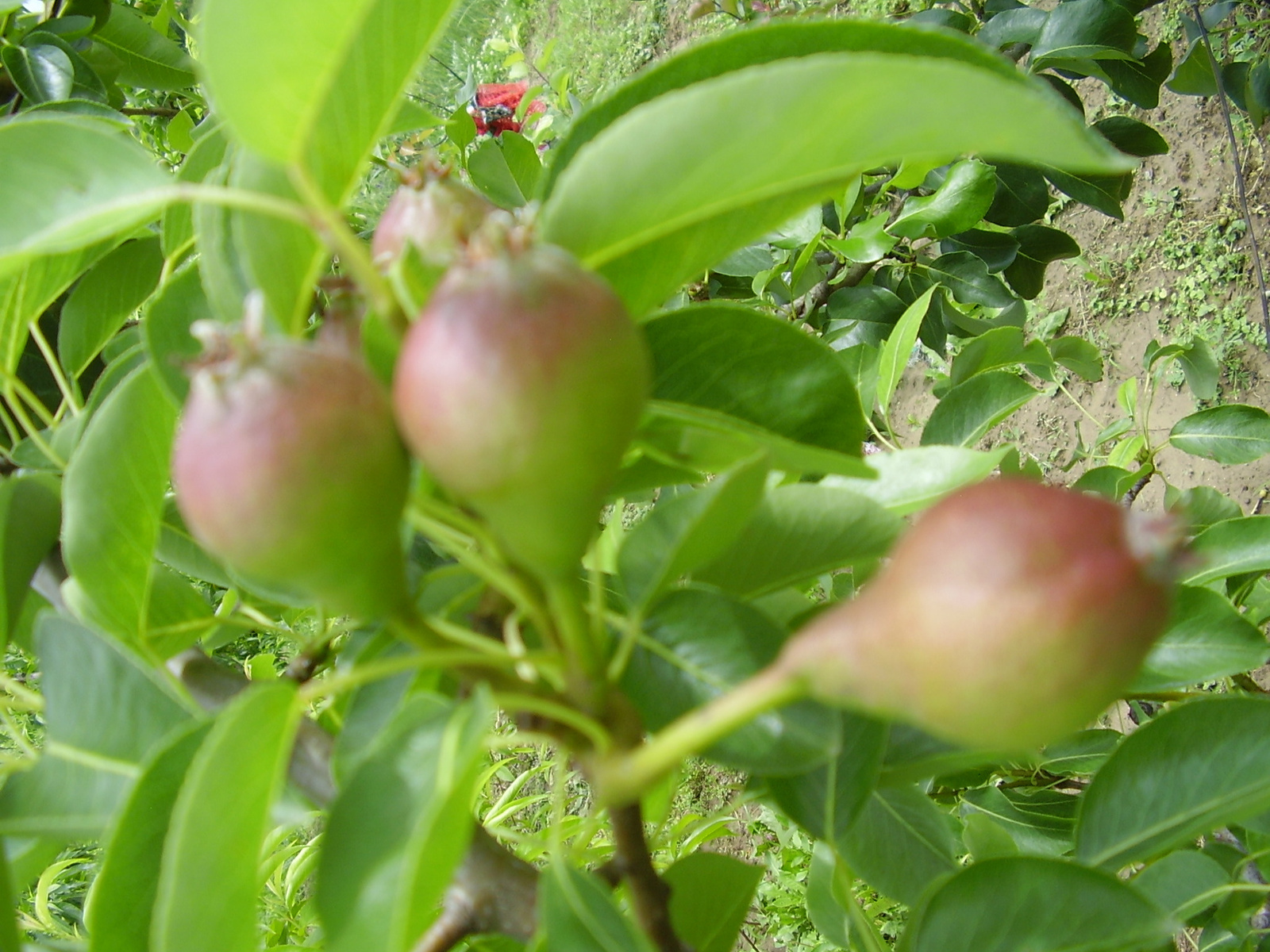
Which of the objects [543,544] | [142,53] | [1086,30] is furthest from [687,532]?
[142,53]

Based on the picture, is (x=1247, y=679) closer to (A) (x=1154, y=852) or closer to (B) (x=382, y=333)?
(A) (x=1154, y=852)

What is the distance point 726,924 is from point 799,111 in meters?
0.49

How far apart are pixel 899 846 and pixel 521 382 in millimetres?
553

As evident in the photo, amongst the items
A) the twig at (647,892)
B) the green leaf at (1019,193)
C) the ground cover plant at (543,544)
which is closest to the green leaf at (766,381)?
the ground cover plant at (543,544)

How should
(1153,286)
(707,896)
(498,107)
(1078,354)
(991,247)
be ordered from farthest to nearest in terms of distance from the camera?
(498,107) → (1153,286) → (1078,354) → (991,247) → (707,896)

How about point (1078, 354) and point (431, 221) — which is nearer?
point (431, 221)

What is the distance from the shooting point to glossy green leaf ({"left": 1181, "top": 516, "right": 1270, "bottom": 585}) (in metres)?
0.85

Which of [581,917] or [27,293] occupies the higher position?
[27,293]

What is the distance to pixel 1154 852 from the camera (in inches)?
23.6

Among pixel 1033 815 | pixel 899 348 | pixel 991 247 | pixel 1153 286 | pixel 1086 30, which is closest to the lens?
pixel 1033 815

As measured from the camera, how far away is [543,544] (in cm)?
33

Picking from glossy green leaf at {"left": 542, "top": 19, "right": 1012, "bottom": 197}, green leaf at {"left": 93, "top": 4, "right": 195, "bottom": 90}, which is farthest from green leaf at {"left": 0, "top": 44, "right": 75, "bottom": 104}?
glossy green leaf at {"left": 542, "top": 19, "right": 1012, "bottom": 197}

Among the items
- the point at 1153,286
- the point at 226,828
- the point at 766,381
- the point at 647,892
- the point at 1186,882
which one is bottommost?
the point at 1153,286

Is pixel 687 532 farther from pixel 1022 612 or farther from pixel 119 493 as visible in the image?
pixel 119 493
